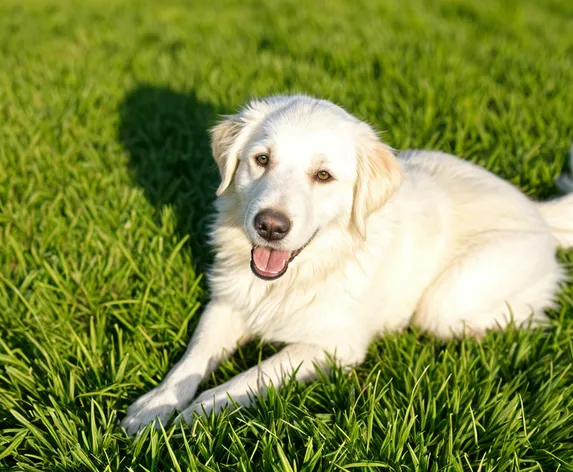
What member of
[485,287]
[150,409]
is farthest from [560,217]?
[150,409]

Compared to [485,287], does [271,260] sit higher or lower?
higher

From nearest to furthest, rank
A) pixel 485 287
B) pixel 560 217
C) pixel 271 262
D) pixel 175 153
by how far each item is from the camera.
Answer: pixel 271 262 → pixel 485 287 → pixel 560 217 → pixel 175 153

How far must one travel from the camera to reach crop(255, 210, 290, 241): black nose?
2.74m

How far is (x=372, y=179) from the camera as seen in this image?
9.73 feet

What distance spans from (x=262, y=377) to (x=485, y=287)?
126 cm

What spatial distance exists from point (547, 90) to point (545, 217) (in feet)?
6.70

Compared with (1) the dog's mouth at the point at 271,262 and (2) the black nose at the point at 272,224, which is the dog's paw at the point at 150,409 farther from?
(2) the black nose at the point at 272,224

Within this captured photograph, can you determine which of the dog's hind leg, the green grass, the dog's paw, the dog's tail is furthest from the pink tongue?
the dog's tail

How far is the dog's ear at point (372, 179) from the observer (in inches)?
117

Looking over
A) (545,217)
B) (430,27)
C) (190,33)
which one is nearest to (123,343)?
(545,217)

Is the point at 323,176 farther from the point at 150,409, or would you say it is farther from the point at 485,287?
the point at 150,409

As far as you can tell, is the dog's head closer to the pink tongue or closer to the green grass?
the pink tongue

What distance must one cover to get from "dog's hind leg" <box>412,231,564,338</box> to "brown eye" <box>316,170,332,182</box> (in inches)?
34.1

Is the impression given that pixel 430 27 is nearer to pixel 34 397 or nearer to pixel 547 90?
pixel 547 90
